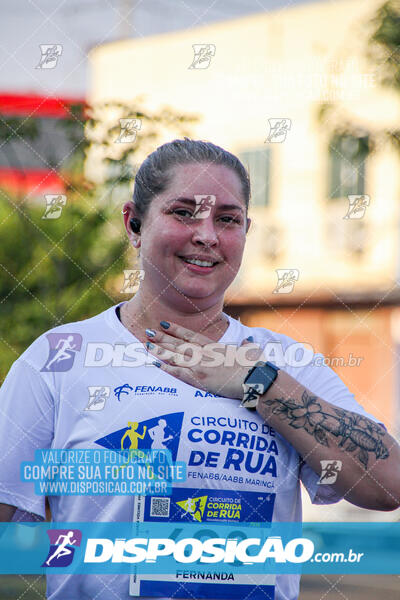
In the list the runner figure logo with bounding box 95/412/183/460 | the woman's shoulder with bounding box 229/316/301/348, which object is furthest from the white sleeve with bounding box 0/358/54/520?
the woman's shoulder with bounding box 229/316/301/348

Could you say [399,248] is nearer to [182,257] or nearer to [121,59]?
[121,59]

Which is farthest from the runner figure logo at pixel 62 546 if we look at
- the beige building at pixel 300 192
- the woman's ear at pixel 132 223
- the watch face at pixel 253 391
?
the beige building at pixel 300 192

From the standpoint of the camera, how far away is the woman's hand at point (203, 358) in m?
2.19

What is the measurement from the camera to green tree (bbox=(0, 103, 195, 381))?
4.64m

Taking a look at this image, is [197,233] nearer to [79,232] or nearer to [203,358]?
[203,358]

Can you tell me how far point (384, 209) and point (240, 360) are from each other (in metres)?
10.7

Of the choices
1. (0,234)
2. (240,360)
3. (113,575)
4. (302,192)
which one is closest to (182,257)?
(240,360)

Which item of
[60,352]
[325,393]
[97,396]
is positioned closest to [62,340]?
[60,352]

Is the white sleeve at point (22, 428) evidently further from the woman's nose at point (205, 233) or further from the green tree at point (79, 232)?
the green tree at point (79, 232)

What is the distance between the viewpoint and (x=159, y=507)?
85.5 inches

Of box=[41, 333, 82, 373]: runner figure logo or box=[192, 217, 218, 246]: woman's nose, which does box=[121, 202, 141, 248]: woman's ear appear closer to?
box=[192, 217, 218, 246]: woman's nose

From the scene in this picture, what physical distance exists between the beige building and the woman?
767cm

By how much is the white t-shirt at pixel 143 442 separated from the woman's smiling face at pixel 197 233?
0.81 feet

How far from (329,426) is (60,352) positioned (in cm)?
66
